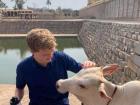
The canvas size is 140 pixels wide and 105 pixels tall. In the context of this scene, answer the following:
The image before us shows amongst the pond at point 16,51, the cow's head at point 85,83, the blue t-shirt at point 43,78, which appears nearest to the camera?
the cow's head at point 85,83

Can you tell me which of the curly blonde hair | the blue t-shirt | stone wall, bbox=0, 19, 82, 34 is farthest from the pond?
the curly blonde hair

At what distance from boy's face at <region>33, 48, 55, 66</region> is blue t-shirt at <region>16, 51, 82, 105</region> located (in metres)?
0.09

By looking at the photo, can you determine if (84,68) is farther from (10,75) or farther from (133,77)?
(10,75)

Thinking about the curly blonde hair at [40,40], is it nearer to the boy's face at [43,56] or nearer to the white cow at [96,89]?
the boy's face at [43,56]

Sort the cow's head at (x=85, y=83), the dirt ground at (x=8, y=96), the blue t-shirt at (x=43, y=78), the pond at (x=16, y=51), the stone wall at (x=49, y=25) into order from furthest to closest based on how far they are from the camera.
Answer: the stone wall at (x=49, y=25) → the pond at (x=16, y=51) → the dirt ground at (x=8, y=96) → the blue t-shirt at (x=43, y=78) → the cow's head at (x=85, y=83)

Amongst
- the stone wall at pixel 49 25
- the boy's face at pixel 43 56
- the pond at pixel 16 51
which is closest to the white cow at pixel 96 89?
the boy's face at pixel 43 56

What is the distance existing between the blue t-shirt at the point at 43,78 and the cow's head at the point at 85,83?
0.34m

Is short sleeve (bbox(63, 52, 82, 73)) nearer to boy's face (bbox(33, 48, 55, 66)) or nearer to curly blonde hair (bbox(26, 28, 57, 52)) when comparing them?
boy's face (bbox(33, 48, 55, 66))

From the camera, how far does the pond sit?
22422mm

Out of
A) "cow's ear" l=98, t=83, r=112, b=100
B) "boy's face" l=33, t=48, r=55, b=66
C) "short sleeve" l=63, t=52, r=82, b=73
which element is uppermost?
"boy's face" l=33, t=48, r=55, b=66

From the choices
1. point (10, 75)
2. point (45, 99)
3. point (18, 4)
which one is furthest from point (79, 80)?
point (18, 4)

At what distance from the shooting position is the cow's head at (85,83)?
14.1ft

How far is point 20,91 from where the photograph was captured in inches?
191

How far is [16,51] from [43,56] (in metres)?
30.2
